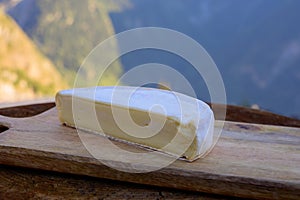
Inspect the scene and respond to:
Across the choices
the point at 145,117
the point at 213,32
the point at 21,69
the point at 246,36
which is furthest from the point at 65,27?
the point at 145,117

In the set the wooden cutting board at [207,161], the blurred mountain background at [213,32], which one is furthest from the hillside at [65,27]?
the wooden cutting board at [207,161]

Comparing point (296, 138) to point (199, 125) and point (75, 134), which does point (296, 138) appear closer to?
point (199, 125)

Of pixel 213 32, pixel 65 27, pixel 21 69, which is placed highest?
pixel 213 32

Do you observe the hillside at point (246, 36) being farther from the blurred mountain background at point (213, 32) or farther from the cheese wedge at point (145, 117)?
the cheese wedge at point (145, 117)

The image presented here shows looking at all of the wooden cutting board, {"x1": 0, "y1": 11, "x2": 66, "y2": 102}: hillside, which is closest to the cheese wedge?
the wooden cutting board

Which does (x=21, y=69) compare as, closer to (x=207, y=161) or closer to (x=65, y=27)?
(x=65, y=27)

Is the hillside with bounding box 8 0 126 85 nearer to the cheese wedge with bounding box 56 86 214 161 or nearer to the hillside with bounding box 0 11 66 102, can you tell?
the hillside with bounding box 0 11 66 102
